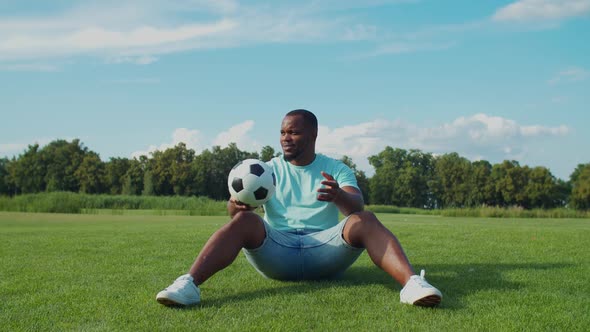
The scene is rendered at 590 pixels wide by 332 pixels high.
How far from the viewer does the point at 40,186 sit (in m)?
74.5

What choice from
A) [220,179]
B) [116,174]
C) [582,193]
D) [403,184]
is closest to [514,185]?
[582,193]

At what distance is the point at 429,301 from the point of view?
3576 mm

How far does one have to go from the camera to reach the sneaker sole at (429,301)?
354 cm

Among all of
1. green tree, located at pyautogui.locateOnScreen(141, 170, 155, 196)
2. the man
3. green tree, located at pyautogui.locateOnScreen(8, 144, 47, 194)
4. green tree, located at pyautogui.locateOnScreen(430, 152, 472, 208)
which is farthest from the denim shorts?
green tree, located at pyautogui.locateOnScreen(8, 144, 47, 194)

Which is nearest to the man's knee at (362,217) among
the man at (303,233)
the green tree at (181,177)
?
the man at (303,233)

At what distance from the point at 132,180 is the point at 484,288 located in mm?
68591

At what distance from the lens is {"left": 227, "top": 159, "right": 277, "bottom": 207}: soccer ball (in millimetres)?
4141

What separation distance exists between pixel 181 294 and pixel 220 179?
221 feet

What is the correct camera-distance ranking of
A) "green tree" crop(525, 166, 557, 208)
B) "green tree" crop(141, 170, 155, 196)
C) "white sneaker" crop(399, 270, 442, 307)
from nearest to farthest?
"white sneaker" crop(399, 270, 442, 307), "green tree" crop(141, 170, 155, 196), "green tree" crop(525, 166, 557, 208)

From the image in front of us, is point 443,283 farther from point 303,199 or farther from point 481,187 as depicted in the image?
point 481,187

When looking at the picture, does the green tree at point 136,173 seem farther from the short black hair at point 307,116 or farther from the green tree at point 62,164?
the short black hair at point 307,116

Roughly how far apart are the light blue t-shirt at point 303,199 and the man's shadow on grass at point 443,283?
0.48 m

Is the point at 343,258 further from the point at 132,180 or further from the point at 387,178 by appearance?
the point at 387,178

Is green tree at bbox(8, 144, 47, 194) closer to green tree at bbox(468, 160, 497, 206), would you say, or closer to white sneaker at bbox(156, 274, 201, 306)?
green tree at bbox(468, 160, 497, 206)
